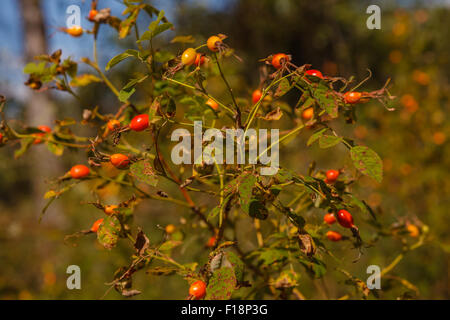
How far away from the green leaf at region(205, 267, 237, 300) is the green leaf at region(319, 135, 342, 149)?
0.82 feet

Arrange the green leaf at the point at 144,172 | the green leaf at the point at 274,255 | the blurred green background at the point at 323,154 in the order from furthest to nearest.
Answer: the blurred green background at the point at 323,154 → the green leaf at the point at 274,255 → the green leaf at the point at 144,172

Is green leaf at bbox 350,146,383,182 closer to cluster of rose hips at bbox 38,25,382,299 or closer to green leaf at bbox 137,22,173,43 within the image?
cluster of rose hips at bbox 38,25,382,299

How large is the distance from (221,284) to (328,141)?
29 cm

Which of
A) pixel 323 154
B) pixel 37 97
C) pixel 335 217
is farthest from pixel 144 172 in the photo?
pixel 37 97

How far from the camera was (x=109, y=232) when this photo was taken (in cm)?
56

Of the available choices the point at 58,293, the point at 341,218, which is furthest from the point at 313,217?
the point at 58,293

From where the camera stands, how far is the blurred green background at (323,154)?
193 cm

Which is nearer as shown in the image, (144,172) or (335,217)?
A: (144,172)

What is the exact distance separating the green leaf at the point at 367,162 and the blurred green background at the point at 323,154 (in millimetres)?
142

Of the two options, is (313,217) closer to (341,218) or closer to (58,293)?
(341,218)

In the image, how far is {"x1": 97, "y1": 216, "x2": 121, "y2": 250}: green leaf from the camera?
550 mm

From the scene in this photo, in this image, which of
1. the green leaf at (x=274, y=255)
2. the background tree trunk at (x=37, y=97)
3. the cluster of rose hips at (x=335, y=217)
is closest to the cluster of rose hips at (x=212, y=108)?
the cluster of rose hips at (x=335, y=217)

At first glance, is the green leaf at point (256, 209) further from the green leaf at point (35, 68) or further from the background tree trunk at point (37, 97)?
the background tree trunk at point (37, 97)

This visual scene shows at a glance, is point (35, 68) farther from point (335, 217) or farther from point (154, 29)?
point (335, 217)
